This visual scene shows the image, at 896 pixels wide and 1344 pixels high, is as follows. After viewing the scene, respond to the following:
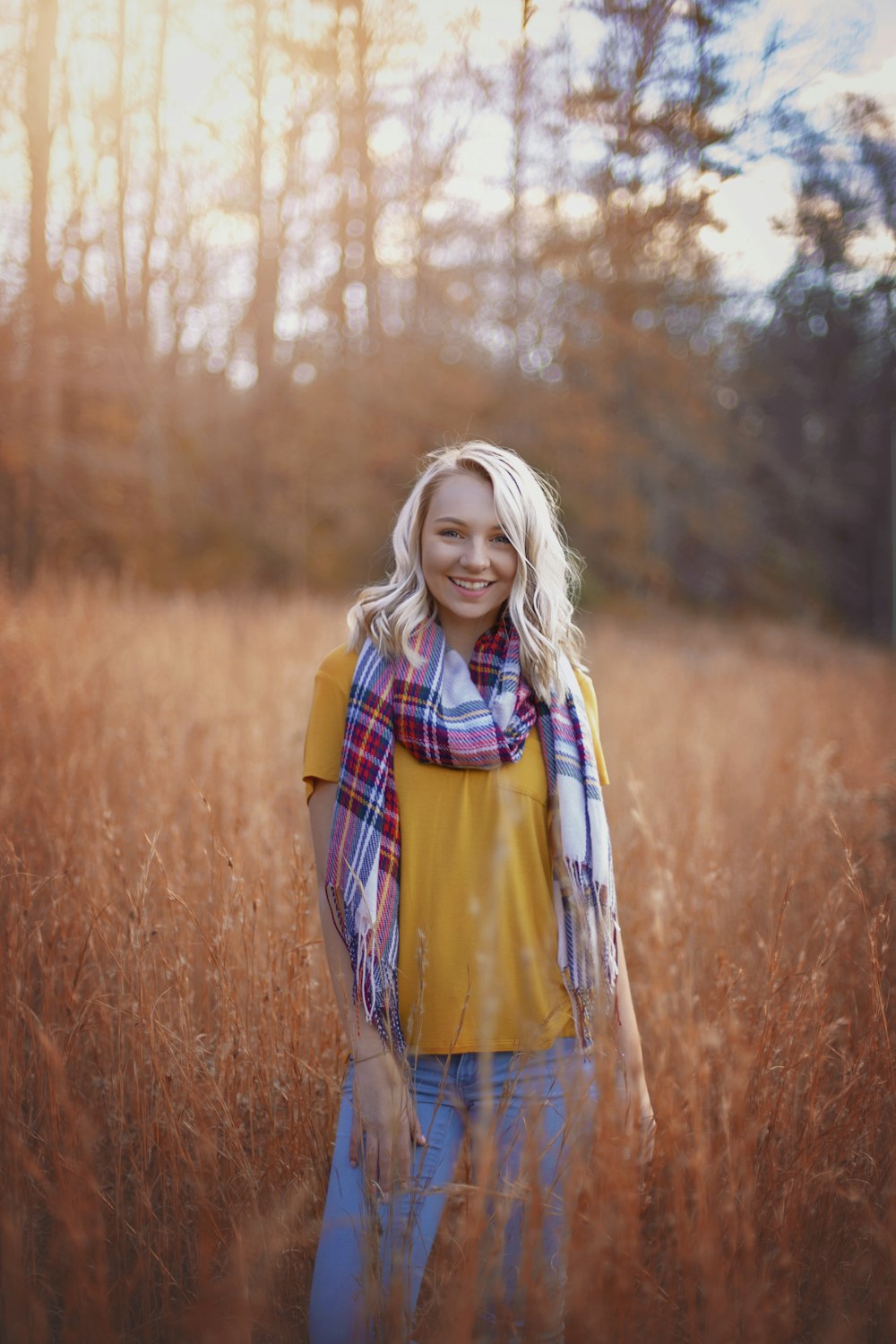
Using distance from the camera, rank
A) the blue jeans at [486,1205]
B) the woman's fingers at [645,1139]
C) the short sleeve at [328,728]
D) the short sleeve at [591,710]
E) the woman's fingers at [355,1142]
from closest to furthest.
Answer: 1. the blue jeans at [486,1205]
2. the woman's fingers at [645,1139]
3. the woman's fingers at [355,1142]
4. the short sleeve at [328,728]
5. the short sleeve at [591,710]

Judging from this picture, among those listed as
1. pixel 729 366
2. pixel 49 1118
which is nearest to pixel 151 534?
pixel 49 1118

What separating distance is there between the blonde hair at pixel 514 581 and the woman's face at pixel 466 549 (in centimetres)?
2

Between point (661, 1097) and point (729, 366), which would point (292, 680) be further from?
point (729, 366)

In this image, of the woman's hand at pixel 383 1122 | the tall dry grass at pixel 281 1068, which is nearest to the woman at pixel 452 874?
the woman's hand at pixel 383 1122

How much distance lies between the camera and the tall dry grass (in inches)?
51.5

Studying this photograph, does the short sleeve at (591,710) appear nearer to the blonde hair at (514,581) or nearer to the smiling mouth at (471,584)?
the blonde hair at (514,581)

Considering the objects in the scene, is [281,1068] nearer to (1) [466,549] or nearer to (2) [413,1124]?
(2) [413,1124]

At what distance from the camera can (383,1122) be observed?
147 centimetres

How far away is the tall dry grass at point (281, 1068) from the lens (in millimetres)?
1309

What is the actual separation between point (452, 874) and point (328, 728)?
353mm

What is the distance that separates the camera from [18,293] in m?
9.57

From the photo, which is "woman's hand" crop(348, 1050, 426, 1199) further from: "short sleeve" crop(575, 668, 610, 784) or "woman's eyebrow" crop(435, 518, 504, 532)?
"woman's eyebrow" crop(435, 518, 504, 532)

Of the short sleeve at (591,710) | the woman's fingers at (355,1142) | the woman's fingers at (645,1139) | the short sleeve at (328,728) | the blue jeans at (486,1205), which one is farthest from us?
the short sleeve at (591,710)

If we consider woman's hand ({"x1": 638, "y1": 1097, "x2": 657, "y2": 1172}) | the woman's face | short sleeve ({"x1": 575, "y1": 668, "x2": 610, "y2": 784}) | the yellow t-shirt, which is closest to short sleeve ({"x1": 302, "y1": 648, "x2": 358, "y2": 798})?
the yellow t-shirt
